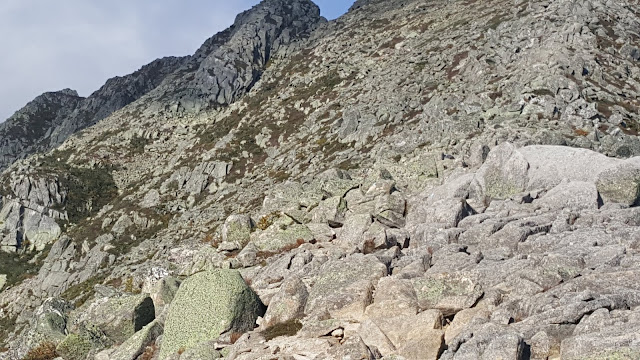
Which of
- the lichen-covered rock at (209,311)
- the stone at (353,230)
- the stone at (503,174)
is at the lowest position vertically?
the stone at (503,174)

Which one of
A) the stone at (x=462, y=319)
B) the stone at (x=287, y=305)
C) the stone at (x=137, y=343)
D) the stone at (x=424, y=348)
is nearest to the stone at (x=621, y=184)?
the stone at (x=462, y=319)

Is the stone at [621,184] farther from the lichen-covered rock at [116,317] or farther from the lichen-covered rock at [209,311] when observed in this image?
the lichen-covered rock at [116,317]

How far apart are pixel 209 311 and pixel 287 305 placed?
263 cm

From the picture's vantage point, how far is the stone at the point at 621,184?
19.5 m

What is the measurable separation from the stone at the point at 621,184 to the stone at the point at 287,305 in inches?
541

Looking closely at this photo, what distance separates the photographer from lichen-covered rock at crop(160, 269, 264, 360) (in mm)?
15109

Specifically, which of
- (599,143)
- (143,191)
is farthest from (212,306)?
(143,191)

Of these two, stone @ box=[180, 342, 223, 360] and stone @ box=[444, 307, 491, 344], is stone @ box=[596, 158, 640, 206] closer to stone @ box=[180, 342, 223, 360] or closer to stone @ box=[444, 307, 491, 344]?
stone @ box=[444, 307, 491, 344]

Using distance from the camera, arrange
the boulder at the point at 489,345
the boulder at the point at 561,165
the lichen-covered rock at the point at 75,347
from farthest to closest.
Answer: the boulder at the point at 561,165, the lichen-covered rock at the point at 75,347, the boulder at the point at 489,345

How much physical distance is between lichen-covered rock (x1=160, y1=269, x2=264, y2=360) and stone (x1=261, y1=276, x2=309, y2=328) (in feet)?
2.49

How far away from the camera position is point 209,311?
15438 mm

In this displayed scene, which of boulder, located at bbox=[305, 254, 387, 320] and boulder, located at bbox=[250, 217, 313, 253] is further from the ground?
boulder, located at bbox=[250, 217, 313, 253]

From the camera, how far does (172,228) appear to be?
68500 millimetres

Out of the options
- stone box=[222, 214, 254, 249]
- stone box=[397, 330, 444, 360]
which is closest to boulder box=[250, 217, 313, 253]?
stone box=[222, 214, 254, 249]
